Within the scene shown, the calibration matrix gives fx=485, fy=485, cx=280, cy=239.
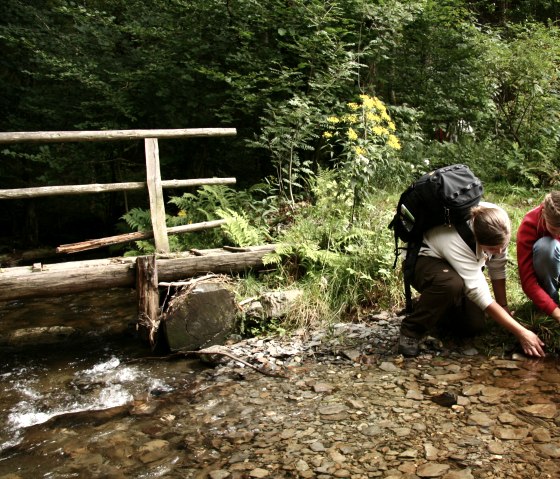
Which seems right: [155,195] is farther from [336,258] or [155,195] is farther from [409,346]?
[409,346]

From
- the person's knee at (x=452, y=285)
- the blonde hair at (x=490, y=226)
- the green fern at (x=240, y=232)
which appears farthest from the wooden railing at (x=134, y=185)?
the blonde hair at (x=490, y=226)

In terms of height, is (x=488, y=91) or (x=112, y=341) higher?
(x=488, y=91)

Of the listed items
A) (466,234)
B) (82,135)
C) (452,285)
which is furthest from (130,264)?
(466,234)

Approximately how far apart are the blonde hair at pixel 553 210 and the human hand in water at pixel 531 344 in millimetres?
791

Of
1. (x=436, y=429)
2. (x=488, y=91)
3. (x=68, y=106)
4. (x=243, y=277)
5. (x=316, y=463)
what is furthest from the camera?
(x=68, y=106)

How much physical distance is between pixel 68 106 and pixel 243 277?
232 inches

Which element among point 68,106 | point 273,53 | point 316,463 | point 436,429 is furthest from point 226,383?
point 68,106

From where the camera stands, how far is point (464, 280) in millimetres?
3529

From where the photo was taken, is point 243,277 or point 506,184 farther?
point 506,184

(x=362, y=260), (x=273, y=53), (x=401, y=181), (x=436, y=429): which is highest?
(x=273, y=53)

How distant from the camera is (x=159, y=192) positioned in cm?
552

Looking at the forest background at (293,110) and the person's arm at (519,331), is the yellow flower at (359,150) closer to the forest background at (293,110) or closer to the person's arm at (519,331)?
the forest background at (293,110)

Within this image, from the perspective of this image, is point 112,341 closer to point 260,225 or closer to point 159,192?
point 159,192

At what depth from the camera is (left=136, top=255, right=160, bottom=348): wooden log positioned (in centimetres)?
466
